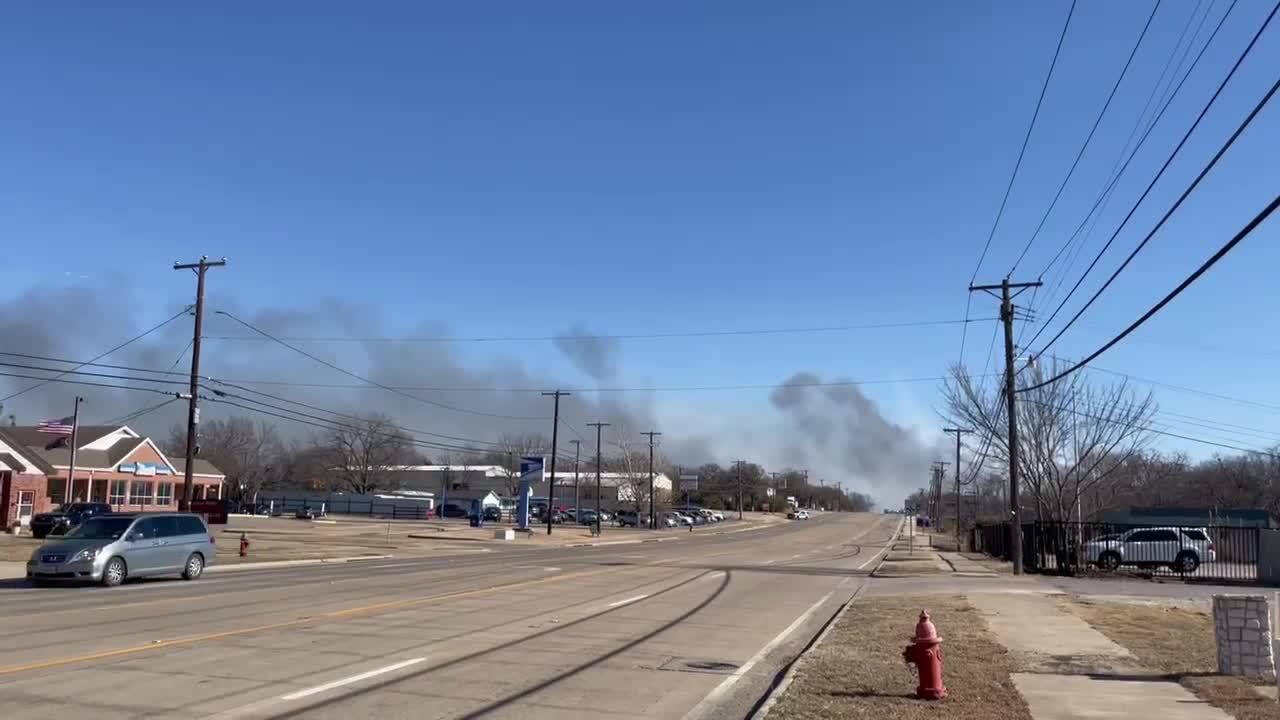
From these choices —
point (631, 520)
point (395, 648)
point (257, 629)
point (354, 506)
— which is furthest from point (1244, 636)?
point (354, 506)

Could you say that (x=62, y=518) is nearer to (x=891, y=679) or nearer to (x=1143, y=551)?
(x=891, y=679)

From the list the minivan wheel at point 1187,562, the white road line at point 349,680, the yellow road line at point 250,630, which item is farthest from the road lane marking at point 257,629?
the minivan wheel at point 1187,562

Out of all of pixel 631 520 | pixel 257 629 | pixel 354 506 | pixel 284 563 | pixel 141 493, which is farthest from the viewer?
pixel 354 506

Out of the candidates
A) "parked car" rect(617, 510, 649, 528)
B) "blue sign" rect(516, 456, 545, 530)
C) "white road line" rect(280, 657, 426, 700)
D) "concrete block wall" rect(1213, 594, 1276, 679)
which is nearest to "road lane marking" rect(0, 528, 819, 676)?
"white road line" rect(280, 657, 426, 700)

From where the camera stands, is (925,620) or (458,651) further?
(458,651)

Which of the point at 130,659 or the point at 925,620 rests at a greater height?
the point at 925,620

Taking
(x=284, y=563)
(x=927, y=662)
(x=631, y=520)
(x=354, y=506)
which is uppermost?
(x=927, y=662)

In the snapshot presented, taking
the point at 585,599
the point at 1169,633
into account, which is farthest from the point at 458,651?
the point at 1169,633

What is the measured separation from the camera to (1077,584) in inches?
1121

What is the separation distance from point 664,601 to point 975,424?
29.4 m

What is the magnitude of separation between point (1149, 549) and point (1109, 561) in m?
2.20

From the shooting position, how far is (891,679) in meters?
10.5

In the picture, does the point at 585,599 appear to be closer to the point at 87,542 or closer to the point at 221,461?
the point at 87,542

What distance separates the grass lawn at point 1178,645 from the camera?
9242 millimetres
